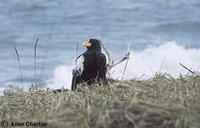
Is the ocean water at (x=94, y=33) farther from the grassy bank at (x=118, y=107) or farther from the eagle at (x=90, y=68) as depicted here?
the grassy bank at (x=118, y=107)

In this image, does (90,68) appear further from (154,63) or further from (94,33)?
(94,33)

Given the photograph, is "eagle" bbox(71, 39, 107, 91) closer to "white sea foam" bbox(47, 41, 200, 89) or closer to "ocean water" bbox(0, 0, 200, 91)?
"white sea foam" bbox(47, 41, 200, 89)

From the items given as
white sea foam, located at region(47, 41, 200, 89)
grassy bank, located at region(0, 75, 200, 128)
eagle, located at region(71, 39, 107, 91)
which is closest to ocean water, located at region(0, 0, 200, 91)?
white sea foam, located at region(47, 41, 200, 89)

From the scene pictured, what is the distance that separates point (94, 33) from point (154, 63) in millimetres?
2733

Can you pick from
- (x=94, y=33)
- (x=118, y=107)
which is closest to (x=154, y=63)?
(x=94, y=33)

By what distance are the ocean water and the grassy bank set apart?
5.00 meters

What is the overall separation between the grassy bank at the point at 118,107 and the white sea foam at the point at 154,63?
4.84m

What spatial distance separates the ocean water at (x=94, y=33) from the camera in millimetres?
11307

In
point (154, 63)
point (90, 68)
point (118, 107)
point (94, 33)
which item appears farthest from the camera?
point (94, 33)

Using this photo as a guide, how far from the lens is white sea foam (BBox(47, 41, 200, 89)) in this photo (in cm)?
1008

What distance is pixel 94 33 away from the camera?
1413cm

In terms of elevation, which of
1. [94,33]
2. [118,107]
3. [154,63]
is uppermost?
[94,33]

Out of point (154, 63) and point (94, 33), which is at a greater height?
point (94, 33)

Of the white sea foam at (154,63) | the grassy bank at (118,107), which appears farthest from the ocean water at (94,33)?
the grassy bank at (118,107)
